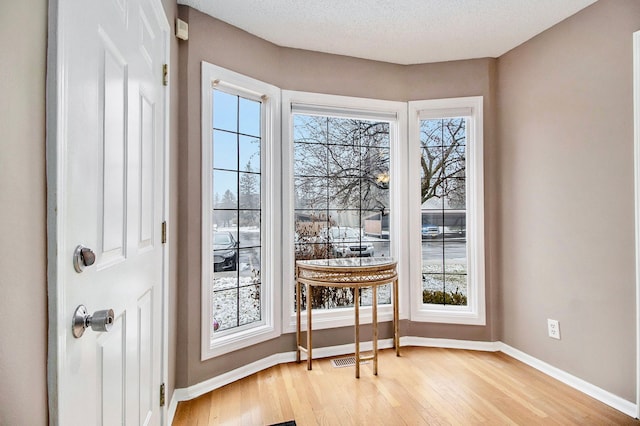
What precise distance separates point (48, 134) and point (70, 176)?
4.2 inches

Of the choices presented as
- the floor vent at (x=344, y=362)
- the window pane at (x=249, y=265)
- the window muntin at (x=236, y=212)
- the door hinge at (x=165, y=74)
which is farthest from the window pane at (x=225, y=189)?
the floor vent at (x=344, y=362)

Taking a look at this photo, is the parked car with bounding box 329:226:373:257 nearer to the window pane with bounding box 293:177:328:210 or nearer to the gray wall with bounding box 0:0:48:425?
the window pane with bounding box 293:177:328:210

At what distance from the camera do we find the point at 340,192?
303cm

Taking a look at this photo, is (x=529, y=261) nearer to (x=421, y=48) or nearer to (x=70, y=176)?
(x=421, y=48)

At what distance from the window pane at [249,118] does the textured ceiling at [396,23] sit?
0.49 m

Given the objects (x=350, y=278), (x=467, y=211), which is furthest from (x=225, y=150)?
(x=467, y=211)

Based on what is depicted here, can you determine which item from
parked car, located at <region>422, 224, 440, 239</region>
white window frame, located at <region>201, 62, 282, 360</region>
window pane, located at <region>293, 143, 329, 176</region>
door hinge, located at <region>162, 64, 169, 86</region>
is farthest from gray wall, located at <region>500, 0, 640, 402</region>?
door hinge, located at <region>162, 64, 169, 86</region>

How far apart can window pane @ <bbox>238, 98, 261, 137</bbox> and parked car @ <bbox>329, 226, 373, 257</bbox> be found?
3.31ft

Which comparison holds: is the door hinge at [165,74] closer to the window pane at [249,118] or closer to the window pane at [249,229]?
the window pane at [249,118]

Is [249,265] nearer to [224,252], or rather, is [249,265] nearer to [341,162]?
[224,252]

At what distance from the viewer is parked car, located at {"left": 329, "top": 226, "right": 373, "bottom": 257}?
9.91 ft

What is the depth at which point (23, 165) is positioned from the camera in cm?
65

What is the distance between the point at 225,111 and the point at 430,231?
6.41 ft

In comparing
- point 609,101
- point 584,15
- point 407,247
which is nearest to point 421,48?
point 584,15
